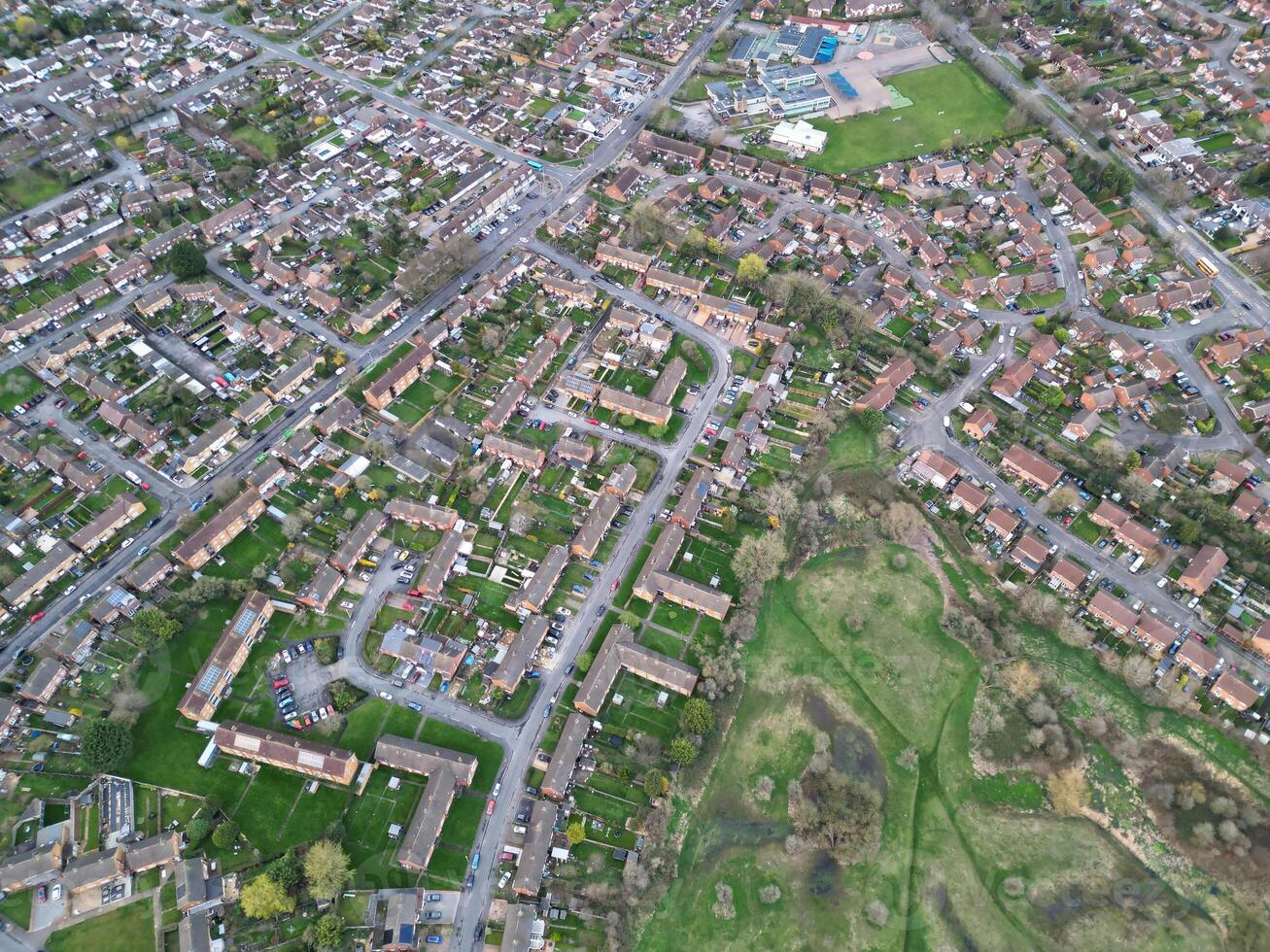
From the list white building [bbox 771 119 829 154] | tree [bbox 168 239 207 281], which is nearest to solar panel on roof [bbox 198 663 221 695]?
tree [bbox 168 239 207 281]

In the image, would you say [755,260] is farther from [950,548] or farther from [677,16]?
[677,16]

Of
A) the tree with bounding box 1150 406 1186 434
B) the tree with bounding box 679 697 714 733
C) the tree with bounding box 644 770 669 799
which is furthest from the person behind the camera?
the tree with bounding box 1150 406 1186 434

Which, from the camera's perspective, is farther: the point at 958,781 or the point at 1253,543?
the point at 1253,543

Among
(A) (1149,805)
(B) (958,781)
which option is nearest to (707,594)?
(B) (958,781)

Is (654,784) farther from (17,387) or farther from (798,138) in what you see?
(798,138)

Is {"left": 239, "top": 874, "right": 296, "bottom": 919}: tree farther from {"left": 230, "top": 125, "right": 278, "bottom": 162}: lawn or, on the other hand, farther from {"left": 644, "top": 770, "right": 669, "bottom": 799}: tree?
{"left": 230, "top": 125, "right": 278, "bottom": 162}: lawn

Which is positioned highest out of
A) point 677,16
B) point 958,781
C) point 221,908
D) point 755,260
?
point 677,16

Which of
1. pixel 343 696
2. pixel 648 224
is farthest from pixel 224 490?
pixel 648 224
